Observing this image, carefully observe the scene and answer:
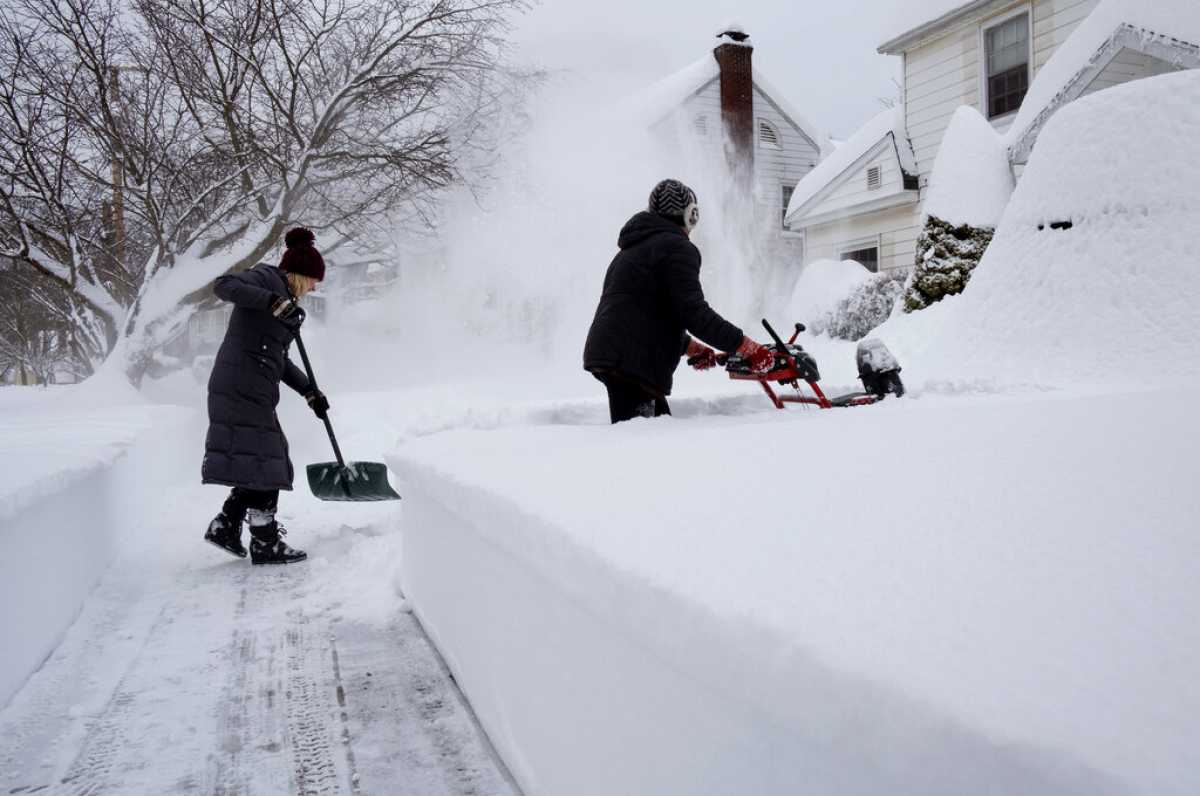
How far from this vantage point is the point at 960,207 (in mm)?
11500

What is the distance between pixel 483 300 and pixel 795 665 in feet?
69.0

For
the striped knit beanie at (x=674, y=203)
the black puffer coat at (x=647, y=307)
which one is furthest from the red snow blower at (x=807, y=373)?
the striped knit beanie at (x=674, y=203)

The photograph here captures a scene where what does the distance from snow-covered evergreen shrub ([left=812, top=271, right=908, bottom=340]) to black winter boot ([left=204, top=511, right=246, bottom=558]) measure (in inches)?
415

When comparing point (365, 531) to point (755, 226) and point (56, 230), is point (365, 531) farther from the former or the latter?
point (755, 226)

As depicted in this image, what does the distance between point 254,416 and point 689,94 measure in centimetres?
1875

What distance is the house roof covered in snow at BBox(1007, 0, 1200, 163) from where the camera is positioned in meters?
9.84

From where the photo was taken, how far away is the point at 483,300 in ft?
70.7

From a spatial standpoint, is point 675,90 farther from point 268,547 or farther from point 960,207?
point 268,547

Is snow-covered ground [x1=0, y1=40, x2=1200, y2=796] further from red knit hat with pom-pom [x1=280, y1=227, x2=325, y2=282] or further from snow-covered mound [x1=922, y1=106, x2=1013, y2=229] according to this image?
snow-covered mound [x1=922, y1=106, x2=1013, y2=229]

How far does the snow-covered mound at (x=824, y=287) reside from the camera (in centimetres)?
1369

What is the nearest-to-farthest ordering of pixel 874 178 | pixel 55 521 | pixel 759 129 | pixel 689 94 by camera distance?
pixel 55 521
pixel 874 178
pixel 689 94
pixel 759 129

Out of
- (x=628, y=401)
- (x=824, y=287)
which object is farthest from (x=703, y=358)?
(x=824, y=287)

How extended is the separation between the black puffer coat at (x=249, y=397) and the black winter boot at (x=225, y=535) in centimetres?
24

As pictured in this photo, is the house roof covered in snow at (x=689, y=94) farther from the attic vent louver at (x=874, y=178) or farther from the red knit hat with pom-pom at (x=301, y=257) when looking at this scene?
the red knit hat with pom-pom at (x=301, y=257)
